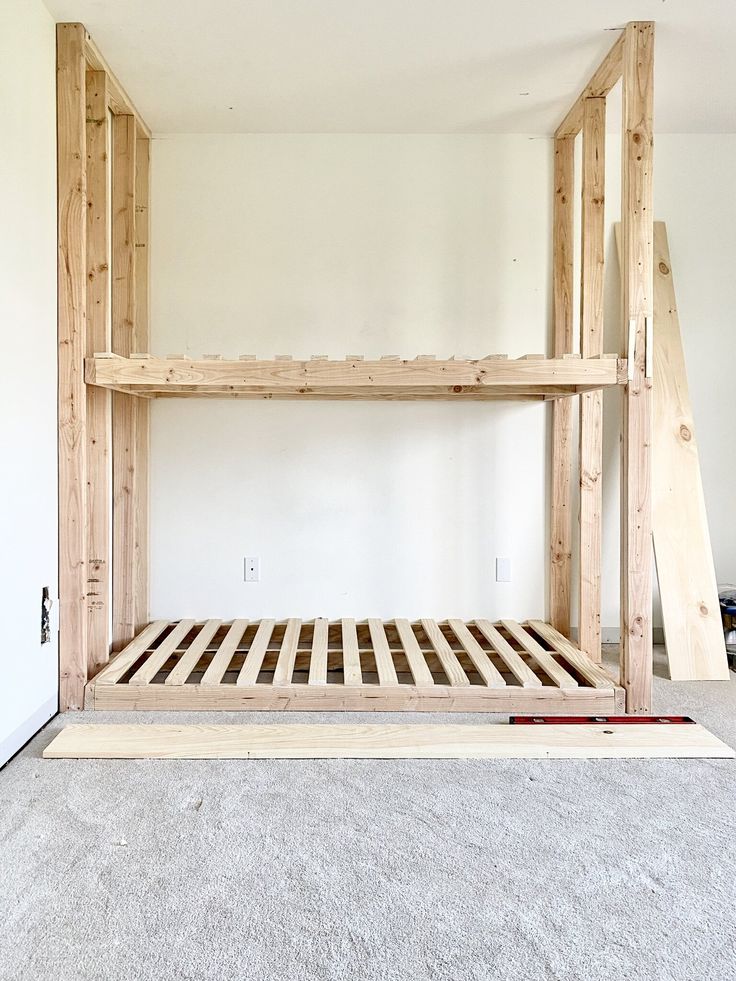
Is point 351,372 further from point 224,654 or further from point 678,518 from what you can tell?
point 678,518

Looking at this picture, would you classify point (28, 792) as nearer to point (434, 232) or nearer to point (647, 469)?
point (647, 469)

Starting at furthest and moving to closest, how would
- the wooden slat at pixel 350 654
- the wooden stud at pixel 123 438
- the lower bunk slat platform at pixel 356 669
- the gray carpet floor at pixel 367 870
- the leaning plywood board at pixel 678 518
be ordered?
the wooden stud at pixel 123 438
the leaning plywood board at pixel 678 518
the wooden slat at pixel 350 654
the lower bunk slat platform at pixel 356 669
the gray carpet floor at pixel 367 870

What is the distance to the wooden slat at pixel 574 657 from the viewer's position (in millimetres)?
2375

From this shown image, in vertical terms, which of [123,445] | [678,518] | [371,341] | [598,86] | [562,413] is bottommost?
[678,518]

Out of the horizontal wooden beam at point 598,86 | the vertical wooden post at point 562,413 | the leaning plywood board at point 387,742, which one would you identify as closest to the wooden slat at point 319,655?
the leaning plywood board at point 387,742

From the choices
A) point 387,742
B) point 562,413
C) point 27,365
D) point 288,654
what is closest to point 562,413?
point 562,413

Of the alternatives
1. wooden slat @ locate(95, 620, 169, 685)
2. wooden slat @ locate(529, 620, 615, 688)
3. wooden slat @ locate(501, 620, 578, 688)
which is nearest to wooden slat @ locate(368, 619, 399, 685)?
wooden slat @ locate(501, 620, 578, 688)

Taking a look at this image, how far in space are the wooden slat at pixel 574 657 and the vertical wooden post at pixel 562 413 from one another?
0.34ft

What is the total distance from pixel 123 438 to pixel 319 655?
3.79 feet

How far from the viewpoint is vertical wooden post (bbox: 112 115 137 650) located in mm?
2850

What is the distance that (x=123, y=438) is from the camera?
286 cm

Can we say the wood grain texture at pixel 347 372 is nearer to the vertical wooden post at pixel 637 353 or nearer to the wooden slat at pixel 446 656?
the vertical wooden post at pixel 637 353

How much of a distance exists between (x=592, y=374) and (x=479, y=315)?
0.94 m

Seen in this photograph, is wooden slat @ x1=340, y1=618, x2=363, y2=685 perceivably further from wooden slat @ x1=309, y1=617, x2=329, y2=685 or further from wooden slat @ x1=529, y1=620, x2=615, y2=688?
Result: wooden slat @ x1=529, y1=620, x2=615, y2=688
